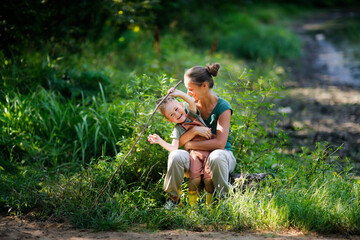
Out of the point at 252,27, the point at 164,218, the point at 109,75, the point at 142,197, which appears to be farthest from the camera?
the point at 252,27

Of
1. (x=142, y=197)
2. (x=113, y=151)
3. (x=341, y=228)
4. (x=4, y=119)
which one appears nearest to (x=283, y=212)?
(x=341, y=228)

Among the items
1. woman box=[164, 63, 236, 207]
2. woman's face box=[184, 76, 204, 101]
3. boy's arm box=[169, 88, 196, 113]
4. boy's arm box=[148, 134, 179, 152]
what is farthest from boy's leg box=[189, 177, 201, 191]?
woman's face box=[184, 76, 204, 101]

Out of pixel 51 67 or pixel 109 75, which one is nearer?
pixel 51 67

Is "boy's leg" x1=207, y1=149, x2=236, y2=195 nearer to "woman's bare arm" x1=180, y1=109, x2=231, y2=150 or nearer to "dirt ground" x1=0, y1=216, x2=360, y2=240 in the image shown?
"woman's bare arm" x1=180, y1=109, x2=231, y2=150

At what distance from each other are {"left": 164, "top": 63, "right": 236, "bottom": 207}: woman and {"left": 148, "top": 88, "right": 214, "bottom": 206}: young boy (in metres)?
0.06

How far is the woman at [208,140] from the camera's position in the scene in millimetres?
3555

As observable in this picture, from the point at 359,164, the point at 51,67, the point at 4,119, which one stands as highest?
the point at 51,67

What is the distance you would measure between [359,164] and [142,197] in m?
2.82

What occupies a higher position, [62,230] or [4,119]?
[4,119]

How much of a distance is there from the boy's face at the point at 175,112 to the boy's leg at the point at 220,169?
1.42ft

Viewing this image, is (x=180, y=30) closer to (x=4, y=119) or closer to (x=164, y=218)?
(x=4, y=119)

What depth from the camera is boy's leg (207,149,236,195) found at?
352cm

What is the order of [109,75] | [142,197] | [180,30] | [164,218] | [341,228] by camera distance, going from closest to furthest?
1. [341,228]
2. [164,218]
3. [142,197]
4. [109,75]
5. [180,30]

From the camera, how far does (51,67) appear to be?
588 centimetres
